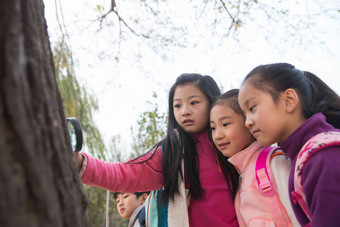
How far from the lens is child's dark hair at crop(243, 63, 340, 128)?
1.28m

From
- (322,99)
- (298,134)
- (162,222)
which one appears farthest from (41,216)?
(322,99)

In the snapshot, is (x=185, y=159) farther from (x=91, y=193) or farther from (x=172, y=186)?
(x=91, y=193)

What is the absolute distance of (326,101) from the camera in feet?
4.38

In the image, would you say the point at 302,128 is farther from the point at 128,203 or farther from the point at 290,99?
the point at 128,203

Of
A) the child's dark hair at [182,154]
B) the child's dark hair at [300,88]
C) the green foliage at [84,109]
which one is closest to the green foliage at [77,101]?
the green foliage at [84,109]

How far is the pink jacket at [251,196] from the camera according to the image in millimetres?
1273

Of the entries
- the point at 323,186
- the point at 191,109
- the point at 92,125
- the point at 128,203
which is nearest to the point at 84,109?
the point at 92,125

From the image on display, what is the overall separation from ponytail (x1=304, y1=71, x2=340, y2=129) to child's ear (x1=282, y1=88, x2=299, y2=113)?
0.14 meters

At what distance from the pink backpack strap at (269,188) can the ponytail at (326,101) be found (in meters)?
0.34

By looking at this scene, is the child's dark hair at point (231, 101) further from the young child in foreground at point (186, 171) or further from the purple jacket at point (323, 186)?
the purple jacket at point (323, 186)

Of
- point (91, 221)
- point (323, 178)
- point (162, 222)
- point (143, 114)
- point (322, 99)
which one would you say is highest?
point (143, 114)

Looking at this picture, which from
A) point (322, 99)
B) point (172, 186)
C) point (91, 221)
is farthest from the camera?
point (91, 221)

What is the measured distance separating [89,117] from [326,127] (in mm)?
5581

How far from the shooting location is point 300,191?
3.53ft
